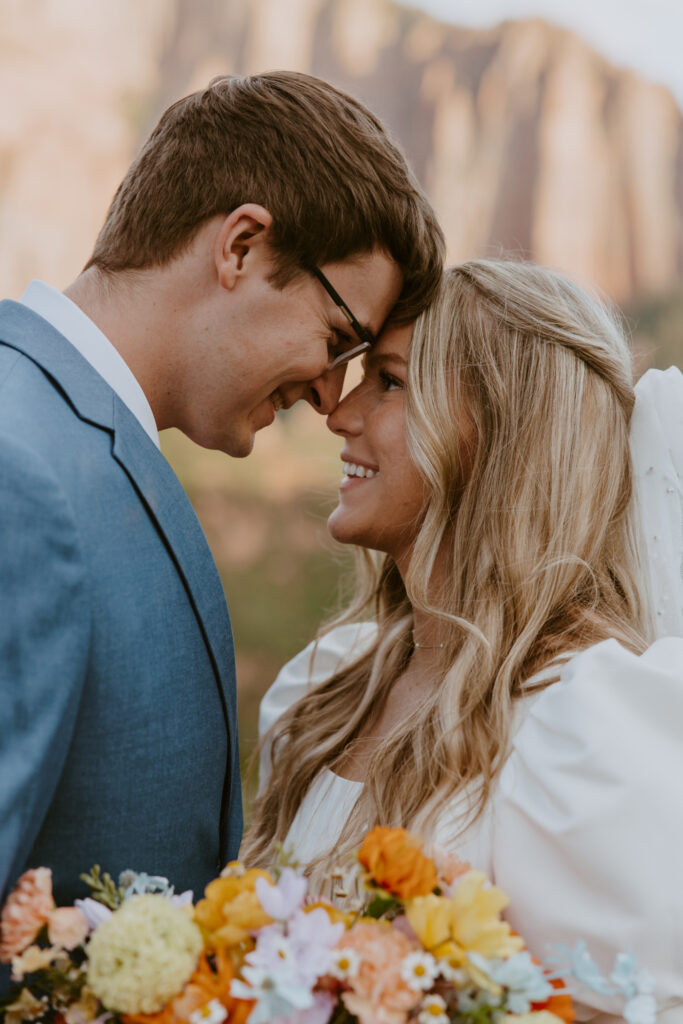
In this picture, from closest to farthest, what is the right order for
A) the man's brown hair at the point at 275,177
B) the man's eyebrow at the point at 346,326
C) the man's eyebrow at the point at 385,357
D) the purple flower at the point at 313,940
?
the purple flower at the point at 313,940 < the man's brown hair at the point at 275,177 < the man's eyebrow at the point at 346,326 < the man's eyebrow at the point at 385,357

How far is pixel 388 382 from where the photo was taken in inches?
90.5

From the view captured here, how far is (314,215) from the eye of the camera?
1846 millimetres

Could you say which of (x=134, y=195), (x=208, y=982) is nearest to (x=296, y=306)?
(x=134, y=195)

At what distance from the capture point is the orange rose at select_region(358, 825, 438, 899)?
1.12m

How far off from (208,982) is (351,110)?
60.3 inches

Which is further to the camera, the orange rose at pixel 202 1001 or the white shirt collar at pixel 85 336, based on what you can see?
the white shirt collar at pixel 85 336

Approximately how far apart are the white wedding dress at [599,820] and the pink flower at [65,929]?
27.7 inches

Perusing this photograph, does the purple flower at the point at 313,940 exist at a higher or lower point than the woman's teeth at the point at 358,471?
lower

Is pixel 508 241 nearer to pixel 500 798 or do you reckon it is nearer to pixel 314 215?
pixel 314 215

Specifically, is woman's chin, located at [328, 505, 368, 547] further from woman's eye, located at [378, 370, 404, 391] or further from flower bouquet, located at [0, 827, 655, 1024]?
flower bouquet, located at [0, 827, 655, 1024]

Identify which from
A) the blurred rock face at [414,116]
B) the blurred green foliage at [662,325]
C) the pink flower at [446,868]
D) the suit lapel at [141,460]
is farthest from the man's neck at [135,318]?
the blurred green foliage at [662,325]

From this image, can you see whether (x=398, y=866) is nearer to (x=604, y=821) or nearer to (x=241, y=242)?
(x=604, y=821)

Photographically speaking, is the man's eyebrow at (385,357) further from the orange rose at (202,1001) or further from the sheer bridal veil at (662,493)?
the orange rose at (202,1001)

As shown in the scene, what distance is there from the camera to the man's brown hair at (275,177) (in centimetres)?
183
